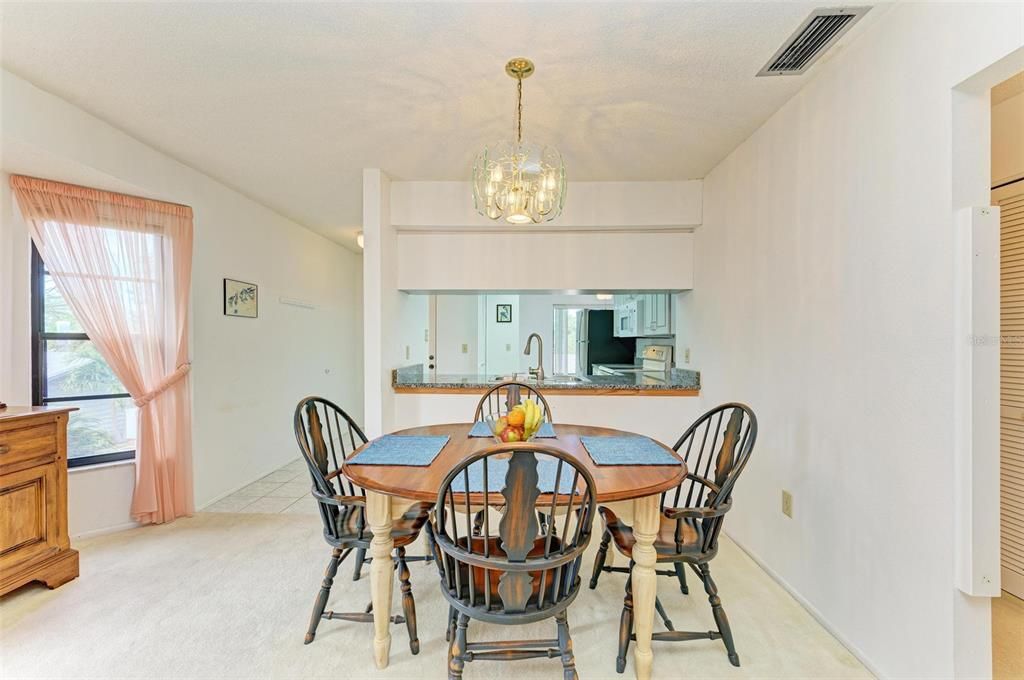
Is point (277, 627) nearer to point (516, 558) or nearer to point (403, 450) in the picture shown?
point (403, 450)

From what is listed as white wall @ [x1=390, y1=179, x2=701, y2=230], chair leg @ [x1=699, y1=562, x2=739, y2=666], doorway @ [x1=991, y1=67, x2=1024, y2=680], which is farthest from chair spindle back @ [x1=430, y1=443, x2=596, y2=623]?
white wall @ [x1=390, y1=179, x2=701, y2=230]

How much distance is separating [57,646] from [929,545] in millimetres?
3286

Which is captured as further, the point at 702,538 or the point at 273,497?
the point at 273,497

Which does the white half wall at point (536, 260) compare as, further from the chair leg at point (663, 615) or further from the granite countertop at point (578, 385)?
the chair leg at point (663, 615)

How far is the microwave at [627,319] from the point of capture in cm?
477

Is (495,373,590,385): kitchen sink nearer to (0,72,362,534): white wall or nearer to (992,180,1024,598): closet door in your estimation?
(0,72,362,534): white wall

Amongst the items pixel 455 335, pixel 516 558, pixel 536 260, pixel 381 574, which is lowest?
pixel 381 574

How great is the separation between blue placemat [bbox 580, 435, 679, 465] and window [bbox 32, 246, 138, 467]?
122 inches

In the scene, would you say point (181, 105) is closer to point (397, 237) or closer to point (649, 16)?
point (397, 237)

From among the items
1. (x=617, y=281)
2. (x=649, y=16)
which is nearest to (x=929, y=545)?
(x=649, y=16)

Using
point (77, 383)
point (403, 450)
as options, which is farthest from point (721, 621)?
point (77, 383)

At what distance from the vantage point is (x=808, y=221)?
2.06 meters

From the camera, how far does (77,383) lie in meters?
2.79

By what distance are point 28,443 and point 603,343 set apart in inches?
201
